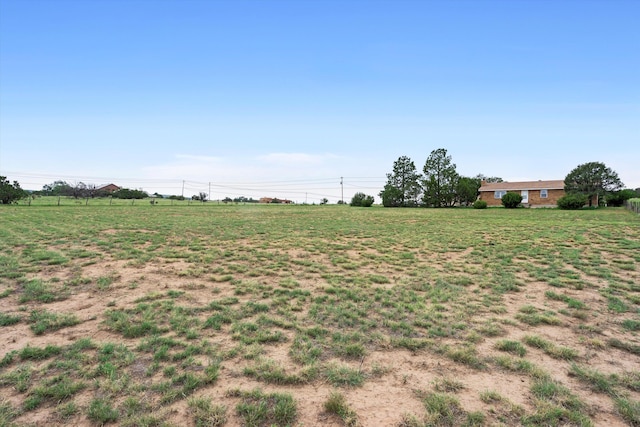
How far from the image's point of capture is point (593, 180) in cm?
3450

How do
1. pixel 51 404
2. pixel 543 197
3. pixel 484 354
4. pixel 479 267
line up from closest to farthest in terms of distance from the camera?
1. pixel 51 404
2. pixel 484 354
3. pixel 479 267
4. pixel 543 197

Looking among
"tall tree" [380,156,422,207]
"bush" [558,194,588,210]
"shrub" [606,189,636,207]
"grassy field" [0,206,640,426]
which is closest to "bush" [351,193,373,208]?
"tall tree" [380,156,422,207]

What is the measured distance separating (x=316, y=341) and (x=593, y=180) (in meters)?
45.0

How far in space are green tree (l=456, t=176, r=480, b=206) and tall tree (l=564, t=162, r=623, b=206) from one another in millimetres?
10691

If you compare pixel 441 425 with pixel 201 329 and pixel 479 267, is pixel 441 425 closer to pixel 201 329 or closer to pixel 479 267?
pixel 201 329

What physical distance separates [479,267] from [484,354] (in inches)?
166

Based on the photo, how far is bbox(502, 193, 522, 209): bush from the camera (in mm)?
36750

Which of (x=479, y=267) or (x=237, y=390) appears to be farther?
(x=479, y=267)

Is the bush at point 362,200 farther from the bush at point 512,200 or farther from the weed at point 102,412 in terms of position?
the weed at point 102,412

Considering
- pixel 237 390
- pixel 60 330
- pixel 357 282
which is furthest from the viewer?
pixel 357 282

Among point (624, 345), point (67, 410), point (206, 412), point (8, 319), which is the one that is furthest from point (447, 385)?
point (8, 319)

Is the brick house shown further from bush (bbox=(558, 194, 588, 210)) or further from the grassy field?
the grassy field

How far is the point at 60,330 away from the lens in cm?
371

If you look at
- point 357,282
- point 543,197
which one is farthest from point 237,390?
point 543,197
